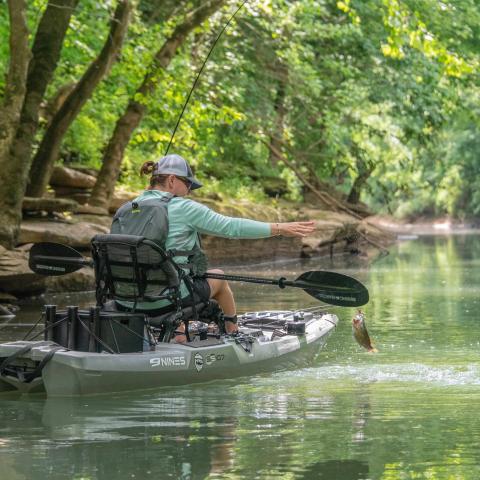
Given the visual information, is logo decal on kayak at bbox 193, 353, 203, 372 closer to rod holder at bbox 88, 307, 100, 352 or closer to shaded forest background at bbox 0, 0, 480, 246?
rod holder at bbox 88, 307, 100, 352

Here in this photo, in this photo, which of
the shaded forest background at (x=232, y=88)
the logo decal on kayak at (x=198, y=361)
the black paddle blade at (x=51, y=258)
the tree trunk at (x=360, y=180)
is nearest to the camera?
the logo decal on kayak at (x=198, y=361)

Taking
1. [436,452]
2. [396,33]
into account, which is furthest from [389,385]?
[396,33]

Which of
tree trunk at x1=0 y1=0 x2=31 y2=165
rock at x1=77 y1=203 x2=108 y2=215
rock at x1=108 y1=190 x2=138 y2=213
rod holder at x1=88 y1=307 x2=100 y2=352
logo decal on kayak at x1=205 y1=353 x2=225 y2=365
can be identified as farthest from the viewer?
rock at x1=108 y1=190 x2=138 y2=213

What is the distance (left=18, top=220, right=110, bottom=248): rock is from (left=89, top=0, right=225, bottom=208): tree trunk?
7.30 ft

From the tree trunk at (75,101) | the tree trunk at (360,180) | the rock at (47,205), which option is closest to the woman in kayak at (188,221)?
the tree trunk at (75,101)

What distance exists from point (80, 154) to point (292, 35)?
546 centimetres

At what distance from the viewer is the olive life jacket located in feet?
27.2

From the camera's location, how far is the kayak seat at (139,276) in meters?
8.09

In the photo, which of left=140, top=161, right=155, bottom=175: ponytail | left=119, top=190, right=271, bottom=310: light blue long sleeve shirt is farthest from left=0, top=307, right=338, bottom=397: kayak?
left=140, top=161, right=155, bottom=175: ponytail

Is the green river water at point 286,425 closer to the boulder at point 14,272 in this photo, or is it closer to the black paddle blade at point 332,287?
the black paddle blade at point 332,287

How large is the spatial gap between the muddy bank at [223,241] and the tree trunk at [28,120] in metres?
0.49

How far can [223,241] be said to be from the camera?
2372 cm

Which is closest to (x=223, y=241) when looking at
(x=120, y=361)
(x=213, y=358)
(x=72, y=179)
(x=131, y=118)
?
(x=72, y=179)

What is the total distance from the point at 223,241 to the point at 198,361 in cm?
1531
